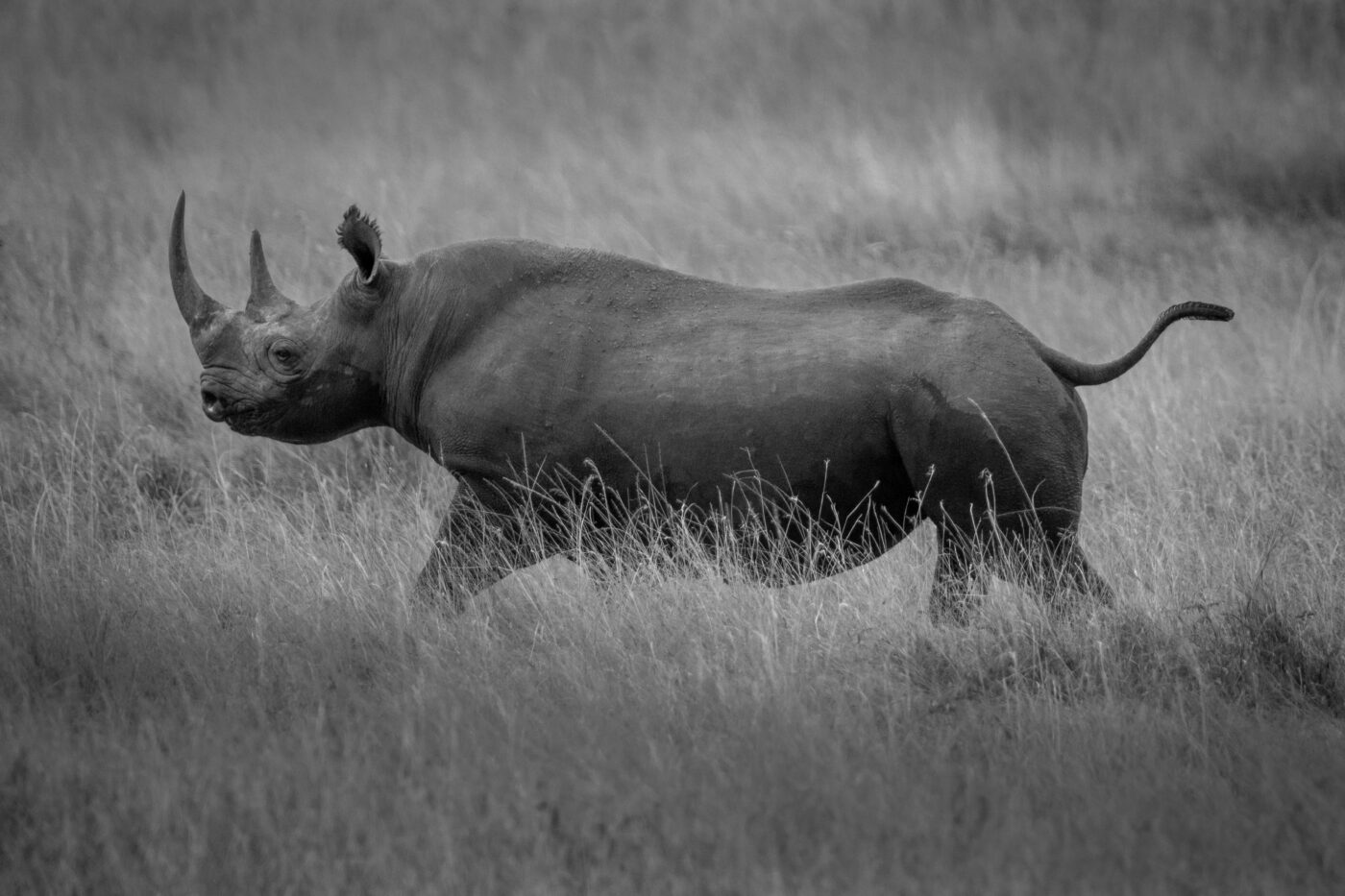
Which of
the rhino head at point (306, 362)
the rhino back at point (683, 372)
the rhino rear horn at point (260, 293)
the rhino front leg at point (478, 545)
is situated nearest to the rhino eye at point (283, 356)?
the rhino head at point (306, 362)

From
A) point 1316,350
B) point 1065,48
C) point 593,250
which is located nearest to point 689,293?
point 593,250

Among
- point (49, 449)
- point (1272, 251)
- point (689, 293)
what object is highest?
point (689, 293)

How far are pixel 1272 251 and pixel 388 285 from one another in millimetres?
7771

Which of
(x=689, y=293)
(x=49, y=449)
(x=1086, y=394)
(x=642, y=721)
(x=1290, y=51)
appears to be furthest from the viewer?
(x=1290, y=51)

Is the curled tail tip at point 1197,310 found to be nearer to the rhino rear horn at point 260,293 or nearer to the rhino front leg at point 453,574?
the rhino front leg at point 453,574

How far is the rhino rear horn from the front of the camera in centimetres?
620

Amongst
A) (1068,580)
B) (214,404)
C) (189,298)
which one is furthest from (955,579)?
(189,298)

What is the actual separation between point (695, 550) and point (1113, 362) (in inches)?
63.2

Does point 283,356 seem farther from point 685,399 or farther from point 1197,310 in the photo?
point 1197,310

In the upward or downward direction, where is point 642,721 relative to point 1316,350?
upward

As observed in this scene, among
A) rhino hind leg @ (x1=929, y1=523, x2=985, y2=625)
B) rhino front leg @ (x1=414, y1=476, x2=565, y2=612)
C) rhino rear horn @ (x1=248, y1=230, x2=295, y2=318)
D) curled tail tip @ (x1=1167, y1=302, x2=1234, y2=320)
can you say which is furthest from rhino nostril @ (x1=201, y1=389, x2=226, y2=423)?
curled tail tip @ (x1=1167, y1=302, x2=1234, y2=320)

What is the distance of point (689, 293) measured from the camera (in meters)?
5.83

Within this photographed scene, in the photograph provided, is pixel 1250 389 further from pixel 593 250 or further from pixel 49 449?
pixel 49 449

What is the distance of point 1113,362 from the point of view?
17.9 feet
